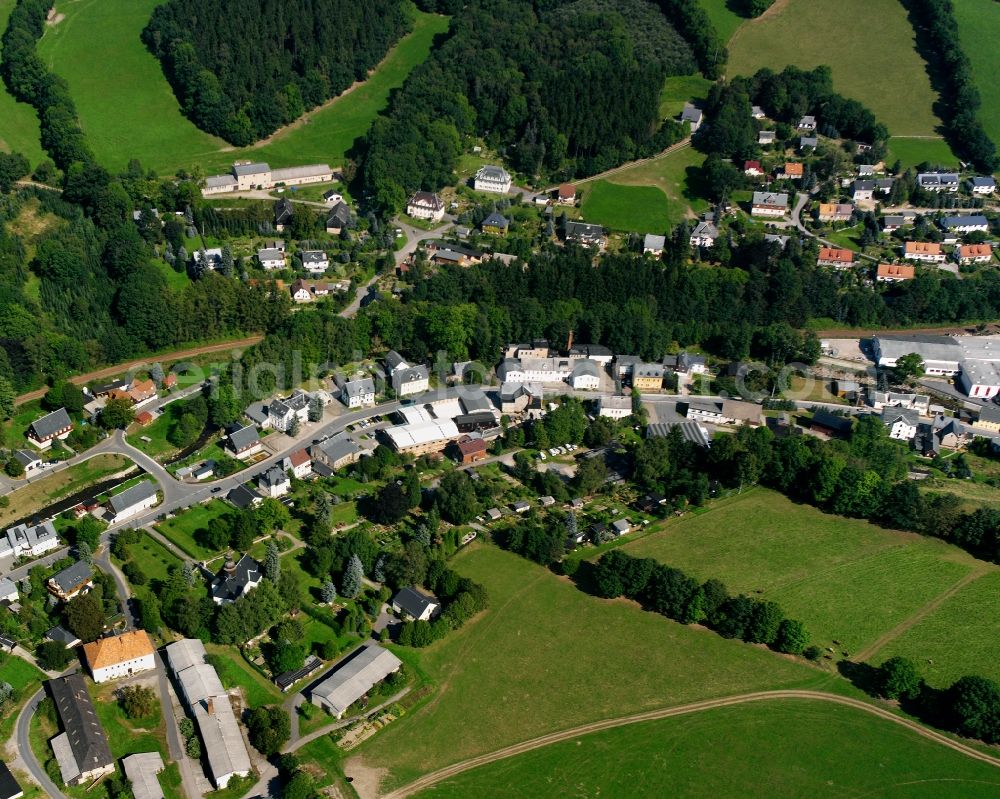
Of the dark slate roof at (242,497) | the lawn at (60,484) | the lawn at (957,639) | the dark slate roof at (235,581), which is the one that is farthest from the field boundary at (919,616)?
the lawn at (60,484)

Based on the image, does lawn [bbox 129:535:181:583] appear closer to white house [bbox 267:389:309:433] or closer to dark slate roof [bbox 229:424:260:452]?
dark slate roof [bbox 229:424:260:452]

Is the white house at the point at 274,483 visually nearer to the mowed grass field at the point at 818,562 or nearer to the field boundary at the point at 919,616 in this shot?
the mowed grass field at the point at 818,562

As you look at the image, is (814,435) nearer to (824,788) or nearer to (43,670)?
(824,788)

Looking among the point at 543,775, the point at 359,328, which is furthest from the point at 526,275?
the point at 543,775

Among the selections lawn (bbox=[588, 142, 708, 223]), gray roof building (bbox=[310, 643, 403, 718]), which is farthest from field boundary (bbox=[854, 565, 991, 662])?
lawn (bbox=[588, 142, 708, 223])

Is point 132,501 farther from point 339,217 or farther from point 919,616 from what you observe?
point 919,616
